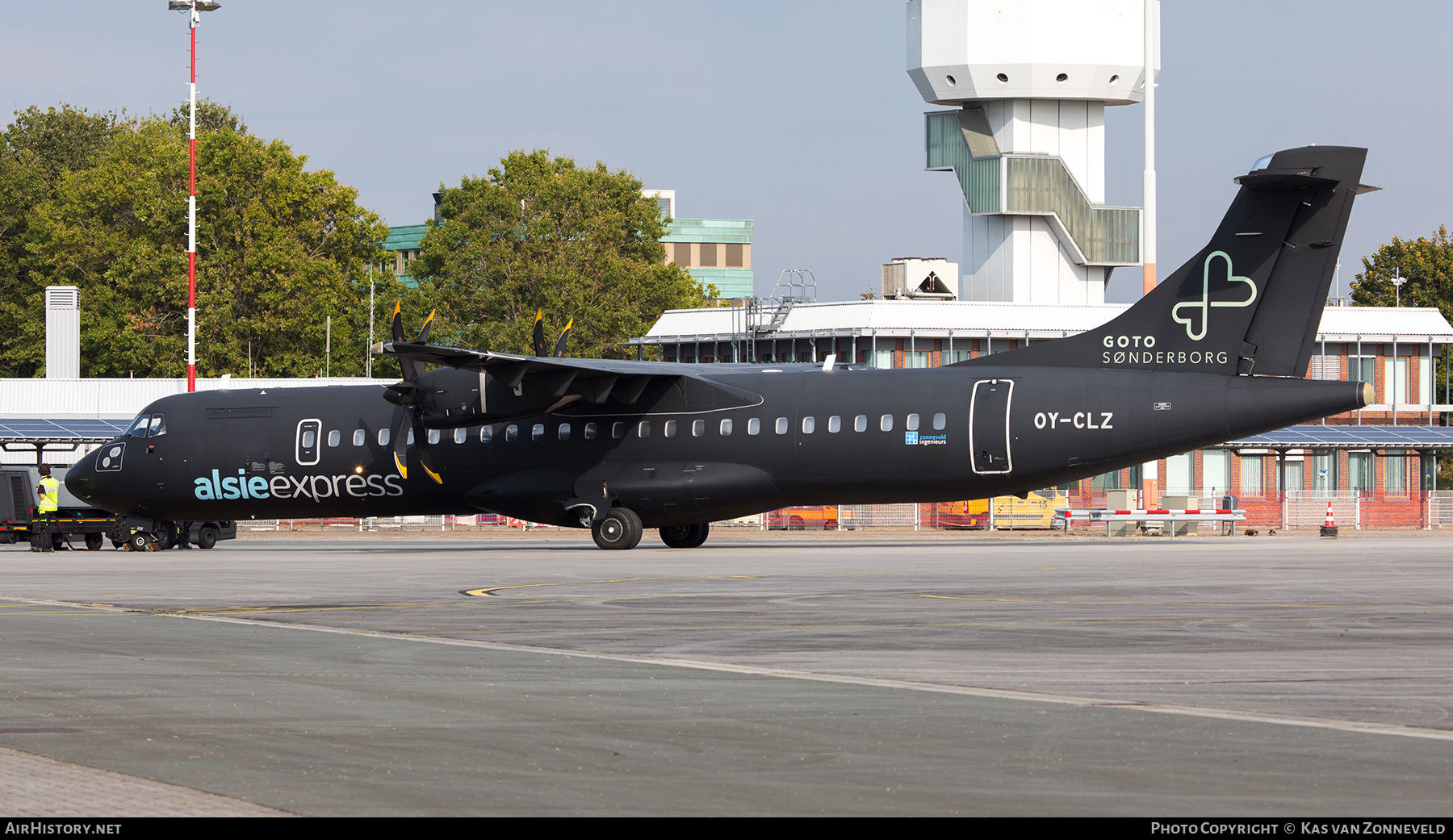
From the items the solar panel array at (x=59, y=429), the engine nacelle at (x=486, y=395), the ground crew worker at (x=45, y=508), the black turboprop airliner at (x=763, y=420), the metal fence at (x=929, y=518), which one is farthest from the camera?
the solar panel array at (x=59, y=429)

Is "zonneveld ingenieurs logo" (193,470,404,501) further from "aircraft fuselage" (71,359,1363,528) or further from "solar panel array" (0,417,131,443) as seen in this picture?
"solar panel array" (0,417,131,443)

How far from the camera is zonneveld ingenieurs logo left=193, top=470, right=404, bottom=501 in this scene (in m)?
34.9

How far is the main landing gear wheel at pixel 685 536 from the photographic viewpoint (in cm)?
3628

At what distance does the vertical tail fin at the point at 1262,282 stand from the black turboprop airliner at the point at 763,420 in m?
0.03

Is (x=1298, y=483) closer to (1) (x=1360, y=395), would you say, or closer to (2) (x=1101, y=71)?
(2) (x=1101, y=71)

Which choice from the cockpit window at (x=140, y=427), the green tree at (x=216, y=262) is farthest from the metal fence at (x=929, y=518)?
the green tree at (x=216, y=262)

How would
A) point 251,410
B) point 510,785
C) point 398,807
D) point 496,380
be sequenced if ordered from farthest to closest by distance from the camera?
point 251,410 → point 496,380 → point 510,785 → point 398,807

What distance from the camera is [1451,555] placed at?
3009cm

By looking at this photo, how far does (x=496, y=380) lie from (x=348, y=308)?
Result: 189 feet

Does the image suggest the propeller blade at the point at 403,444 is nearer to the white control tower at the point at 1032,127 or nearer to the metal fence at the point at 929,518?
the metal fence at the point at 929,518

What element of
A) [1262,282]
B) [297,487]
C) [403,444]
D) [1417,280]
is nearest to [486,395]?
[403,444]

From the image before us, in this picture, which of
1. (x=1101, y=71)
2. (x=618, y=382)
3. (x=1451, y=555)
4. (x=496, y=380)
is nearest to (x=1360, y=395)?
(x=1451, y=555)

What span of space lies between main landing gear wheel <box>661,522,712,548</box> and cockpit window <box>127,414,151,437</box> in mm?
12122

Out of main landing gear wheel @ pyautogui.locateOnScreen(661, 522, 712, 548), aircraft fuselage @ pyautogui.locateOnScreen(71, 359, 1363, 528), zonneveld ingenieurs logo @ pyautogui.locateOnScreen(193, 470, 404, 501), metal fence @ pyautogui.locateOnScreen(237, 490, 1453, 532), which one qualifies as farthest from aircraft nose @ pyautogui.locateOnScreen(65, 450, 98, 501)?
metal fence @ pyautogui.locateOnScreen(237, 490, 1453, 532)
